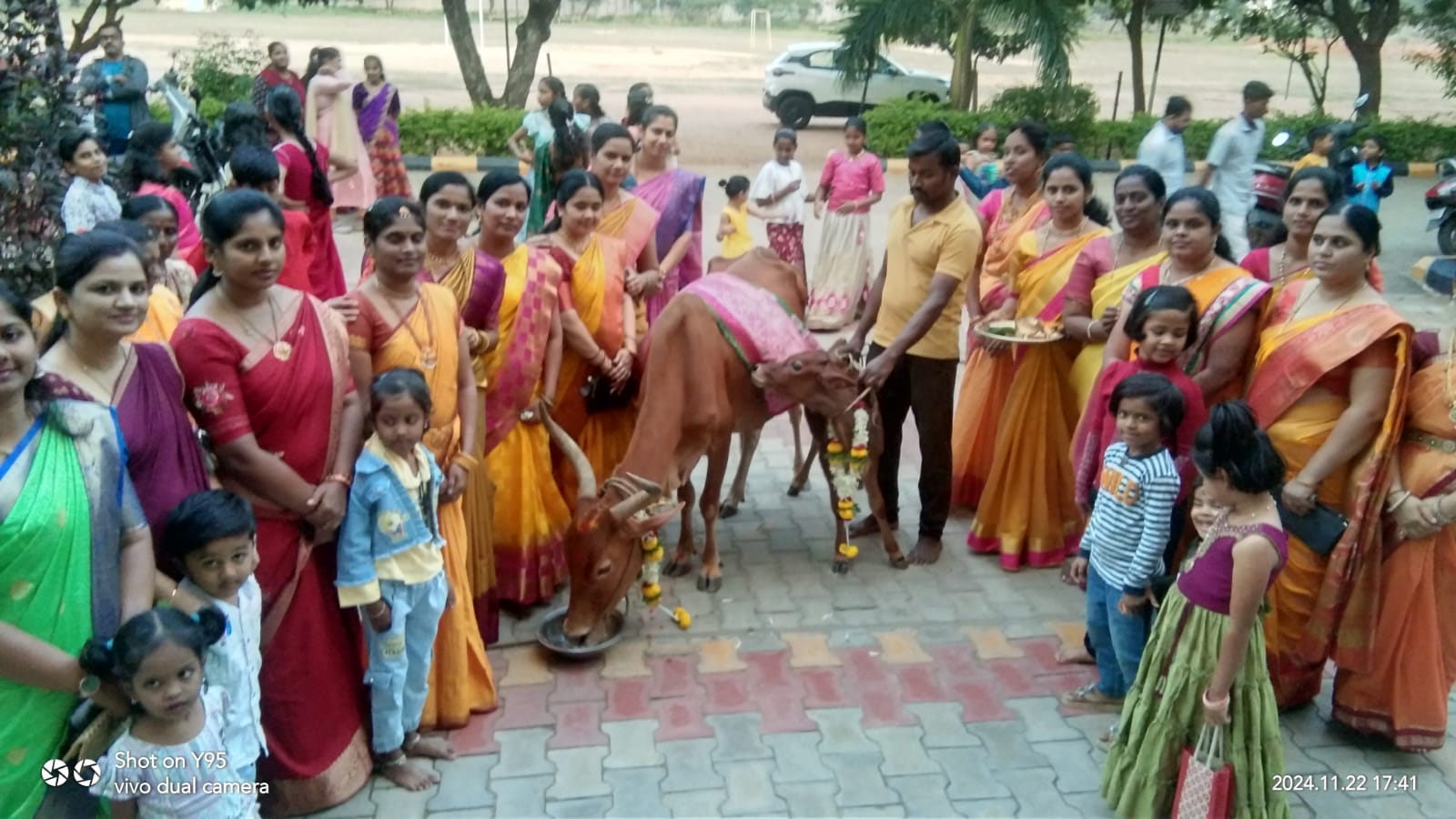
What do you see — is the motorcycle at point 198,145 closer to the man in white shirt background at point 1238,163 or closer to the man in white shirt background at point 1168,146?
the man in white shirt background at point 1168,146

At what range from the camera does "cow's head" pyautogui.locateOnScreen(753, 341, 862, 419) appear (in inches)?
198

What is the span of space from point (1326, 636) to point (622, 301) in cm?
314

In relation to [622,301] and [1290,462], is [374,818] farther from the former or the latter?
[1290,462]

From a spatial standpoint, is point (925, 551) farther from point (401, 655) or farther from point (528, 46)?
point (528, 46)

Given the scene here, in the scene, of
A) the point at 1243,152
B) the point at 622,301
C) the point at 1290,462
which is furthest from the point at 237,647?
the point at 1243,152

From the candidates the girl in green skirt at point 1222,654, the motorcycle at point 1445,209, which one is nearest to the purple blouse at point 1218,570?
the girl in green skirt at point 1222,654

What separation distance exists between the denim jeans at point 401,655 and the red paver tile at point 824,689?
1446 millimetres

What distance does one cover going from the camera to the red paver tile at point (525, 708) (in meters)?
4.19

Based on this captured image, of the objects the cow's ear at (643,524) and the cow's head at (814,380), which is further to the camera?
the cow's head at (814,380)

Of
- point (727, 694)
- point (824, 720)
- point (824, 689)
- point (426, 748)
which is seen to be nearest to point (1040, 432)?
point (824, 689)

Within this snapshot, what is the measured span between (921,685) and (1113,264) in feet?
6.70

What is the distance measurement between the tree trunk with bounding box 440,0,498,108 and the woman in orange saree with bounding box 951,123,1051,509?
1525cm

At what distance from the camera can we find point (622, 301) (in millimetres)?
5199

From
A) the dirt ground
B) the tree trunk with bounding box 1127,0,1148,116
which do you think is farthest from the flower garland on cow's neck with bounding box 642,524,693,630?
the tree trunk with bounding box 1127,0,1148,116
